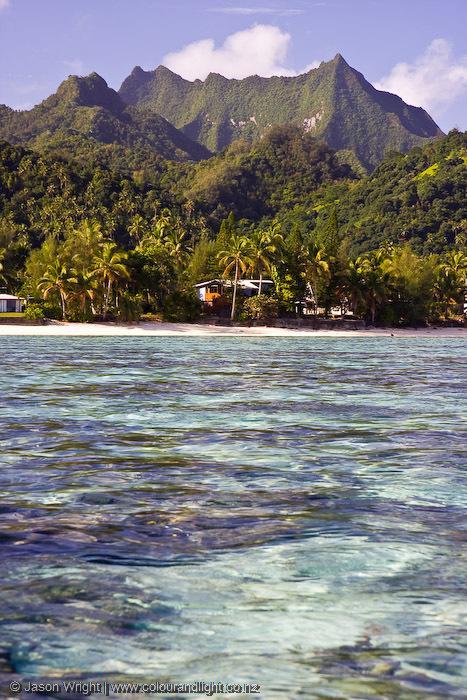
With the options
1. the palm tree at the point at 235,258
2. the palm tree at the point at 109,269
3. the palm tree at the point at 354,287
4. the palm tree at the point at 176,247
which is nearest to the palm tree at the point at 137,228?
the palm tree at the point at 176,247

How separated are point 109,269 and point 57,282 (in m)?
5.39

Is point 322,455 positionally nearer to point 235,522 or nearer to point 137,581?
point 235,522

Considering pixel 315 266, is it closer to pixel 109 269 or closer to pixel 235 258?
pixel 235 258

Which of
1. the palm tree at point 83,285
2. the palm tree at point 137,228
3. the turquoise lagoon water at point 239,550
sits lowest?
the turquoise lagoon water at point 239,550

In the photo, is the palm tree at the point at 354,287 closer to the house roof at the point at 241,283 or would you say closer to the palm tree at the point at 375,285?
the palm tree at the point at 375,285

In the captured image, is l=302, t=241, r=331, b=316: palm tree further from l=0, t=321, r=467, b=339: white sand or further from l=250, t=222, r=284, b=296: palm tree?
l=0, t=321, r=467, b=339: white sand

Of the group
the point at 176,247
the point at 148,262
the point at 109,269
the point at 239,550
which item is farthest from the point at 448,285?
the point at 239,550

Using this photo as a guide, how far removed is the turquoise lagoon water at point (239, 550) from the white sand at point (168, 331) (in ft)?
189

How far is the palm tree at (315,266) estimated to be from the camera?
99.1 meters

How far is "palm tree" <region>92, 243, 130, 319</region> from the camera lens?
278ft

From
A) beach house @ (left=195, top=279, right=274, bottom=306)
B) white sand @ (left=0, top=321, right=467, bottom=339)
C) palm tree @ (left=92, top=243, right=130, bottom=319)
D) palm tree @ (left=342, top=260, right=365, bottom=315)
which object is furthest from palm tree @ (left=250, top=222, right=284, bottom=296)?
palm tree @ (left=92, top=243, right=130, bottom=319)

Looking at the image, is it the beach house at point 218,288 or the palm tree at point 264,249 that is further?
the beach house at point 218,288

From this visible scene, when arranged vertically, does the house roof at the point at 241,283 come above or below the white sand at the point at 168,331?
above

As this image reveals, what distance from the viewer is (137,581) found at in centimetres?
777
